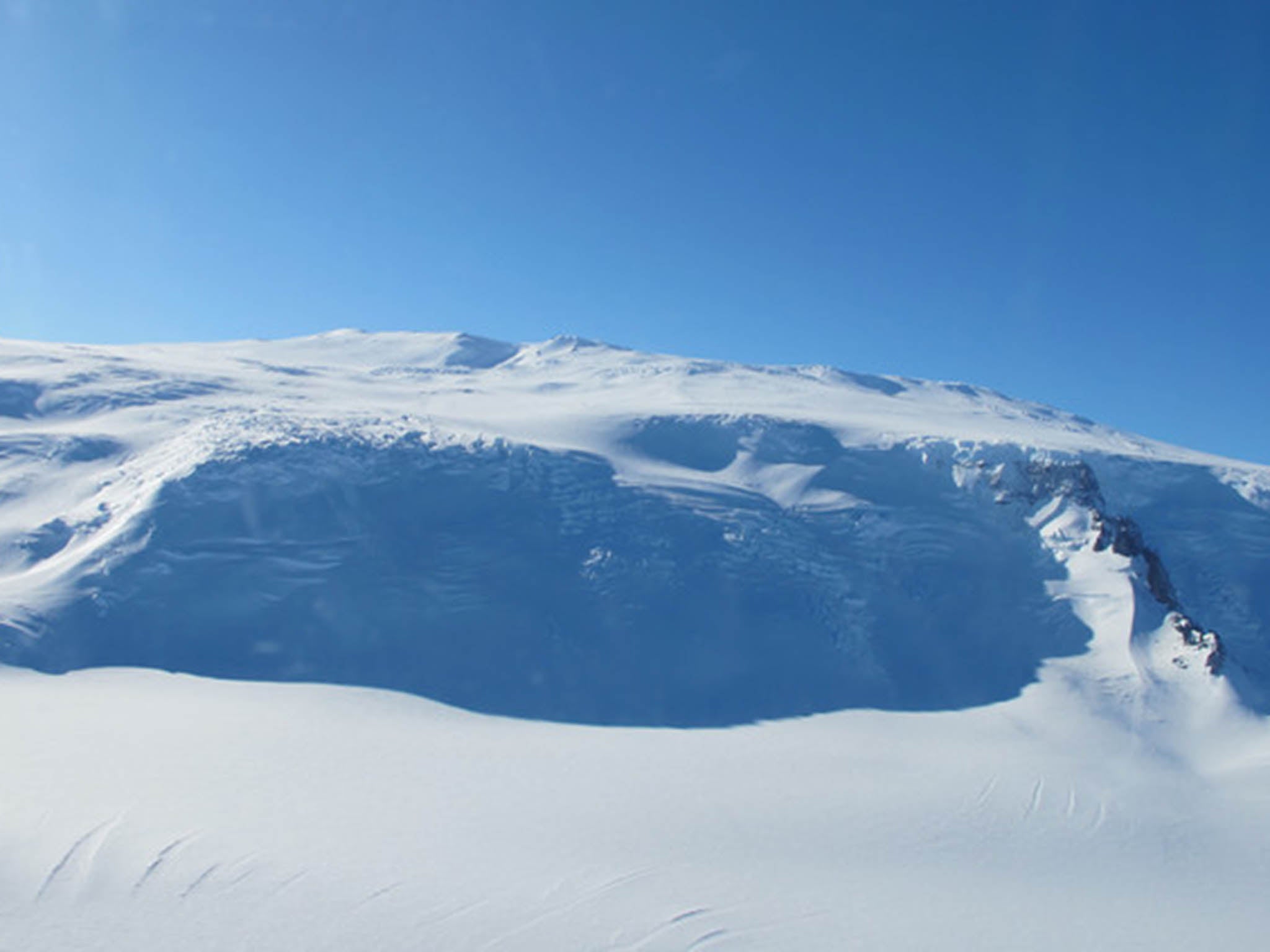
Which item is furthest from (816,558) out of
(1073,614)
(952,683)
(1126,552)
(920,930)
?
(920,930)

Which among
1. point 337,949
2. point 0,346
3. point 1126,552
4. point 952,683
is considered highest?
point 0,346

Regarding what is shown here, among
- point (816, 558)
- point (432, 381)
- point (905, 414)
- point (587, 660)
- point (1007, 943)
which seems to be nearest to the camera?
point (1007, 943)

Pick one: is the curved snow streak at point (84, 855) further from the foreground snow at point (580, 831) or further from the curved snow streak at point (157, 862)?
the curved snow streak at point (157, 862)

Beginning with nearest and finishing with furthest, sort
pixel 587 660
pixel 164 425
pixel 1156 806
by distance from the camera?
1. pixel 1156 806
2. pixel 587 660
3. pixel 164 425

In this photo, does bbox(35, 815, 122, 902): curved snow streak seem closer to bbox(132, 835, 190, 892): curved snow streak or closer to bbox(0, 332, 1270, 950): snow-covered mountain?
bbox(0, 332, 1270, 950): snow-covered mountain

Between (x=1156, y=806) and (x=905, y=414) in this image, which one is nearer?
(x=1156, y=806)

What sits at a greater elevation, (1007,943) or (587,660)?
(587,660)

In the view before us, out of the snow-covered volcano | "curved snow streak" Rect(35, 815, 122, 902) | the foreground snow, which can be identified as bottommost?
"curved snow streak" Rect(35, 815, 122, 902)

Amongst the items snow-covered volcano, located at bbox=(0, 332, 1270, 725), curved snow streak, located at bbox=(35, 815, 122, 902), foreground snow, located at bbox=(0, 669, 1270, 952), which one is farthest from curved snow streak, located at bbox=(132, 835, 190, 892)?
snow-covered volcano, located at bbox=(0, 332, 1270, 725)

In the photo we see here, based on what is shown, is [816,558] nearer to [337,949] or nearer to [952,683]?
[952,683]
